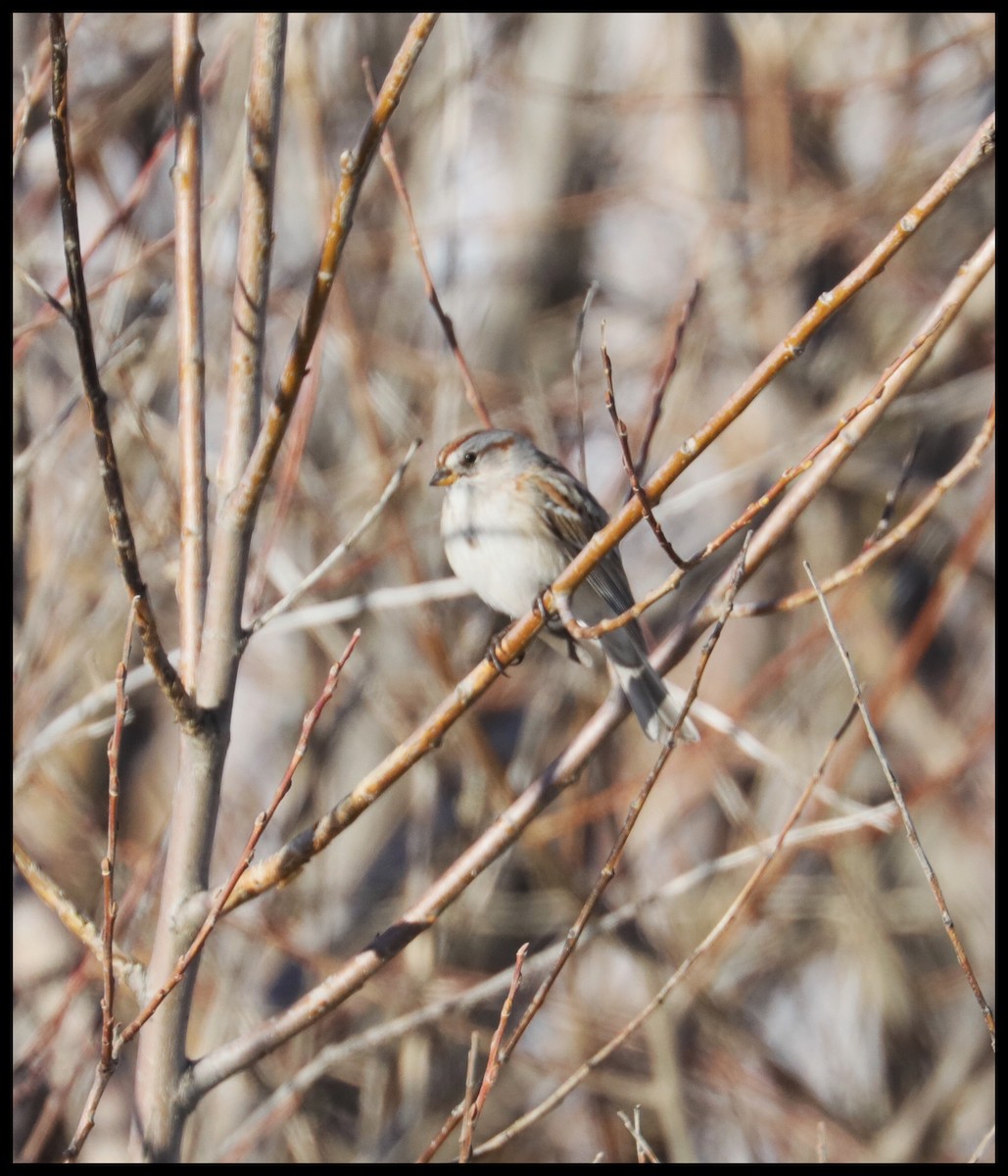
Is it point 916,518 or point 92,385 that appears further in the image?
point 916,518

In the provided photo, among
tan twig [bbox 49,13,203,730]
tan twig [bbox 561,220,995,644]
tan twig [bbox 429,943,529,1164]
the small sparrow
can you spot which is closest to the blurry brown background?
the small sparrow

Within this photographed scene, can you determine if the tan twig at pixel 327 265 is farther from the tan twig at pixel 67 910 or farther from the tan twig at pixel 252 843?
the tan twig at pixel 67 910

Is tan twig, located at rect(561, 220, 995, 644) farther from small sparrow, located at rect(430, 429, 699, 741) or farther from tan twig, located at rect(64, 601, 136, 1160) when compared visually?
small sparrow, located at rect(430, 429, 699, 741)

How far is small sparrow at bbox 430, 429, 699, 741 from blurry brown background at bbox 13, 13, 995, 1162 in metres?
0.40

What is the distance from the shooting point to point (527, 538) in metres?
3.72

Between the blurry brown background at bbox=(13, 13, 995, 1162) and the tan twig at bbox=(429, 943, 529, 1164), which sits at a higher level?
the blurry brown background at bbox=(13, 13, 995, 1162)

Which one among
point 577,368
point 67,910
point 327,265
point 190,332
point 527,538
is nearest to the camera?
point 327,265

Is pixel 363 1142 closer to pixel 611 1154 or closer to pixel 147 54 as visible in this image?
pixel 611 1154

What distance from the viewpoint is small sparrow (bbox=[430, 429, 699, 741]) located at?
3.58 metres

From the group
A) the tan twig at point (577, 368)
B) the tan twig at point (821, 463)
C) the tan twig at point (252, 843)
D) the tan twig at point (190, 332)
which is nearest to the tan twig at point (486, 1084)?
the tan twig at point (252, 843)

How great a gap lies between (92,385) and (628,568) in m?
5.09

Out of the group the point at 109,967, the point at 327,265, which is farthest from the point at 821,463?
the point at 109,967

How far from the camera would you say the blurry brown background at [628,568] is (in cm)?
499

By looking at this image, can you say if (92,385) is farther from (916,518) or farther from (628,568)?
(628,568)
